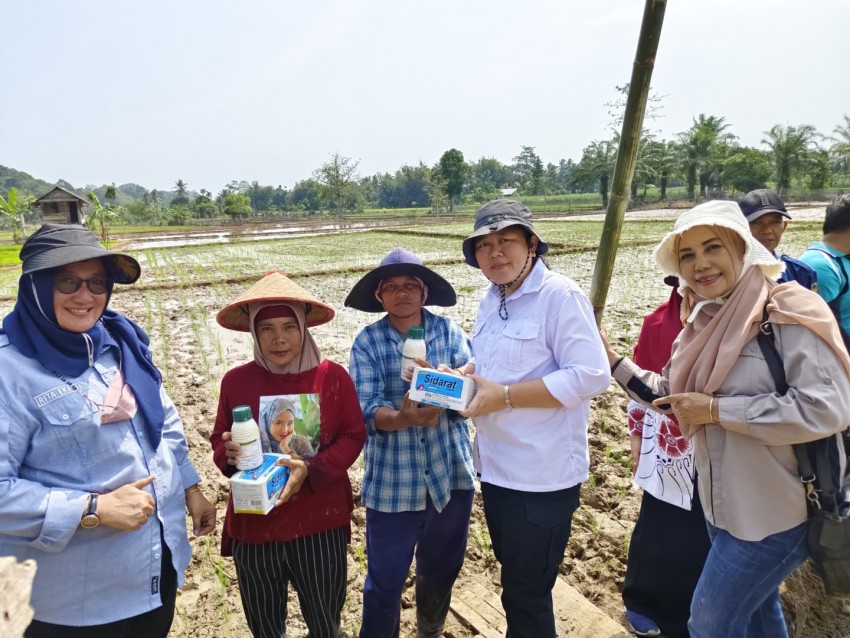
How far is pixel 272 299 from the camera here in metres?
1.95

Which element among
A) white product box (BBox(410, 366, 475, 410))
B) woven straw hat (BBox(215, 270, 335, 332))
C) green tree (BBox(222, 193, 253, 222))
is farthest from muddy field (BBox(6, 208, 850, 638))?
green tree (BBox(222, 193, 253, 222))

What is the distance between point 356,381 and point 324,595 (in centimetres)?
89

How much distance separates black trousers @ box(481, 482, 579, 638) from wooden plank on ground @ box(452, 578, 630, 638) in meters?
0.41

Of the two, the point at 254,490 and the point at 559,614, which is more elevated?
the point at 254,490

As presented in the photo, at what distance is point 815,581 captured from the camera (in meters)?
2.10

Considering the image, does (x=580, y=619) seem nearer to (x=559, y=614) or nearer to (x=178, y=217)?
(x=559, y=614)

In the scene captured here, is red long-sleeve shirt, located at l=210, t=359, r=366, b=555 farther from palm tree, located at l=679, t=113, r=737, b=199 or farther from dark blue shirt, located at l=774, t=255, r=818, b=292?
palm tree, located at l=679, t=113, r=737, b=199

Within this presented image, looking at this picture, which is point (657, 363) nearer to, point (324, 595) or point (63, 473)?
point (324, 595)

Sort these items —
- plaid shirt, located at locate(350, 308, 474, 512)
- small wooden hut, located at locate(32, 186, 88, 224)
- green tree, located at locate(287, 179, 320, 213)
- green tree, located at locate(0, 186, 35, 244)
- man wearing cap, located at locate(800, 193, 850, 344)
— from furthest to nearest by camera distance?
green tree, located at locate(287, 179, 320, 213)
green tree, located at locate(0, 186, 35, 244)
small wooden hut, located at locate(32, 186, 88, 224)
man wearing cap, located at locate(800, 193, 850, 344)
plaid shirt, located at locate(350, 308, 474, 512)

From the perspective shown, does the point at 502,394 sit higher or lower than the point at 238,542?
higher

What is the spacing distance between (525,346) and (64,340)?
5.17 ft

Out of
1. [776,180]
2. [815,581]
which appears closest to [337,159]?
[776,180]

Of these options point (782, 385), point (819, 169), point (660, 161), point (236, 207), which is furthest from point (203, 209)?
point (782, 385)

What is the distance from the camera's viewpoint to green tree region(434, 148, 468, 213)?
54.3 m
